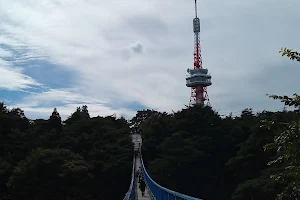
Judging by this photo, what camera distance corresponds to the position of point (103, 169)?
2919cm

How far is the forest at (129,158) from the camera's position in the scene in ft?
79.5

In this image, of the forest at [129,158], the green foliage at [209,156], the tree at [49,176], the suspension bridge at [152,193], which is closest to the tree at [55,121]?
the forest at [129,158]

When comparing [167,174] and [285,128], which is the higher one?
[285,128]

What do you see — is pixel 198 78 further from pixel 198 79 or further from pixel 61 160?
pixel 61 160

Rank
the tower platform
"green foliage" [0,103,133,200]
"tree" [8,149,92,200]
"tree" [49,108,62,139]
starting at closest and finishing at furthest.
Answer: "tree" [8,149,92,200]
"green foliage" [0,103,133,200]
"tree" [49,108,62,139]
the tower platform

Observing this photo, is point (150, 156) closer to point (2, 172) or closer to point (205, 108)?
point (205, 108)

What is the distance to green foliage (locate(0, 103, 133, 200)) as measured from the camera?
24.4 meters

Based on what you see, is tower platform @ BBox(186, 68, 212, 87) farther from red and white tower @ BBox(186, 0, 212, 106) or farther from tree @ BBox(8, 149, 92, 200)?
tree @ BBox(8, 149, 92, 200)

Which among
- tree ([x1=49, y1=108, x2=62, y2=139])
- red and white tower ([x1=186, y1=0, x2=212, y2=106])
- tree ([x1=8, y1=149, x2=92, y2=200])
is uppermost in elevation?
red and white tower ([x1=186, y1=0, x2=212, y2=106])

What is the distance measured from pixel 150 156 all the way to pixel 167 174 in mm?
9237

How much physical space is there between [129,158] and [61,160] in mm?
8978

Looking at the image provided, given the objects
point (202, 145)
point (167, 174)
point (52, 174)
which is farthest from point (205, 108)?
point (52, 174)

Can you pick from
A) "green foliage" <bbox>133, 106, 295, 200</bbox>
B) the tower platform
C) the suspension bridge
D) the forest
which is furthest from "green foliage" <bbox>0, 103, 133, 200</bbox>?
the tower platform

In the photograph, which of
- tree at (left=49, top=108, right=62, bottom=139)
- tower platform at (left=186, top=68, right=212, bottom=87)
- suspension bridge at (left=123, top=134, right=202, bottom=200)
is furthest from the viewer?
tower platform at (left=186, top=68, right=212, bottom=87)
